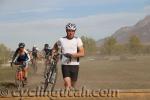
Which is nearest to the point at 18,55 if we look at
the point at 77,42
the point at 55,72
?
the point at 55,72

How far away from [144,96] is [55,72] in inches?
224

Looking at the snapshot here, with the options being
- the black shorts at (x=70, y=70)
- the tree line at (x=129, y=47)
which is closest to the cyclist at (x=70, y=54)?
the black shorts at (x=70, y=70)

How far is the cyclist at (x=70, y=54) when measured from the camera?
9.62m

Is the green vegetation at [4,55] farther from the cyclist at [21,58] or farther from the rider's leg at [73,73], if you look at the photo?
the rider's leg at [73,73]

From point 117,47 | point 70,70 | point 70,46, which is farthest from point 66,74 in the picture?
point 117,47

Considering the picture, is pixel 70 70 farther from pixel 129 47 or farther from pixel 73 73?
pixel 129 47

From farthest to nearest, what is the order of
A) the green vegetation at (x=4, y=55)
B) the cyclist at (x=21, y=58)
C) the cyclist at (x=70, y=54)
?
the green vegetation at (x=4, y=55), the cyclist at (x=21, y=58), the cyclist at (x=70, y=54)

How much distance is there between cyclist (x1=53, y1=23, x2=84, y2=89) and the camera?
9.62 metres

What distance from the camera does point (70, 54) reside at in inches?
377

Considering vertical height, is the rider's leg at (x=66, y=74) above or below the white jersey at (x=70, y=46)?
below

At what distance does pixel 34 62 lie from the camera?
2775 centimetres

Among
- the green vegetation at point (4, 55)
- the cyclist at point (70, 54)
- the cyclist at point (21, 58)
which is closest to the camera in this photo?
the cyclist at point (70, 54)

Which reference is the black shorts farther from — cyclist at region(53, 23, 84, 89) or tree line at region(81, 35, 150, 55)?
tree line at region(81, 35, 150, 55)

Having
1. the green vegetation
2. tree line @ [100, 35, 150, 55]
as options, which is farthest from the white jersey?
tree line @ [100, 35, 150, 55]
